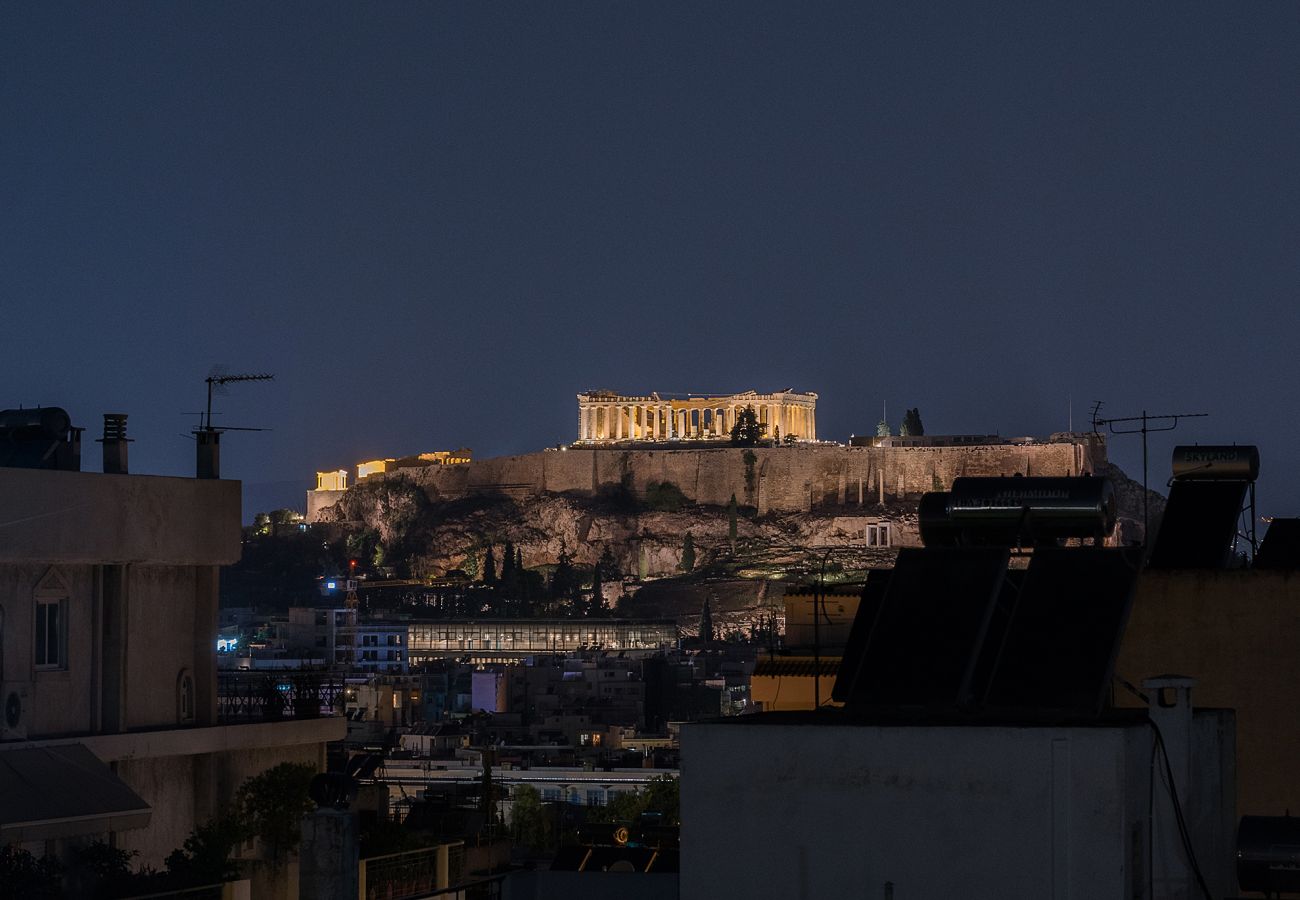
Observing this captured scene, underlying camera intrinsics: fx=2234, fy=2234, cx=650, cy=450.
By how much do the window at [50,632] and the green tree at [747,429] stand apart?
422 ft

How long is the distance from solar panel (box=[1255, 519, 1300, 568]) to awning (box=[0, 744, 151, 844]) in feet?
29.4

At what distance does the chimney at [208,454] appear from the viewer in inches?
876

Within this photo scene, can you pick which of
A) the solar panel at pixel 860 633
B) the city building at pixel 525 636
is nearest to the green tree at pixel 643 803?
the solar panel at pixel 860 633

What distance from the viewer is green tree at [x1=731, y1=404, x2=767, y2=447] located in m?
148

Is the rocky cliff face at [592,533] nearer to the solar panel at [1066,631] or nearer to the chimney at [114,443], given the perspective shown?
the chimney at [114,443]

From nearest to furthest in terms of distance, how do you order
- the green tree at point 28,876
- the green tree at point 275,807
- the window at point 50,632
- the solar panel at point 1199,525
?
the solar panel at point 1199,525 → the green tree at point 28,876 → the window at point 50,632 → the green tree at point 275,807

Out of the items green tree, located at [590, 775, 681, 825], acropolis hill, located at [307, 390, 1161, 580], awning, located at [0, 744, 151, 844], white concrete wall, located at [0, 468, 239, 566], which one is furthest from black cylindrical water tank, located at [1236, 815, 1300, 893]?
acropolis hill, located at [307, 390, 1161, 580]

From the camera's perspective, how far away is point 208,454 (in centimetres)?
2230

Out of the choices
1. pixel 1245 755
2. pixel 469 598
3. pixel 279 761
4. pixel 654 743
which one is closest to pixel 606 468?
pixel 469 598

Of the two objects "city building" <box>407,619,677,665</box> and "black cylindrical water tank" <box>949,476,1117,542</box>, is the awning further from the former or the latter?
"city building" <box>407,619,677,665</box>

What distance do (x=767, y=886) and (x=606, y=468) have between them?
13736 cm

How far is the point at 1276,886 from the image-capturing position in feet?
34.0

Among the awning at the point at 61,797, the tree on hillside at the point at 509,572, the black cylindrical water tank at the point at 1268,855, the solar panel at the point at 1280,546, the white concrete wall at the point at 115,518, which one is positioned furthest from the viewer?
the tree on hillside at the point at 509,572

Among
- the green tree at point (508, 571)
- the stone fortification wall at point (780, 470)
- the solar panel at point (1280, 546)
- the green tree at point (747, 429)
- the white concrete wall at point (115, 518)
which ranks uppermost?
the green tree at point (747, 429)
